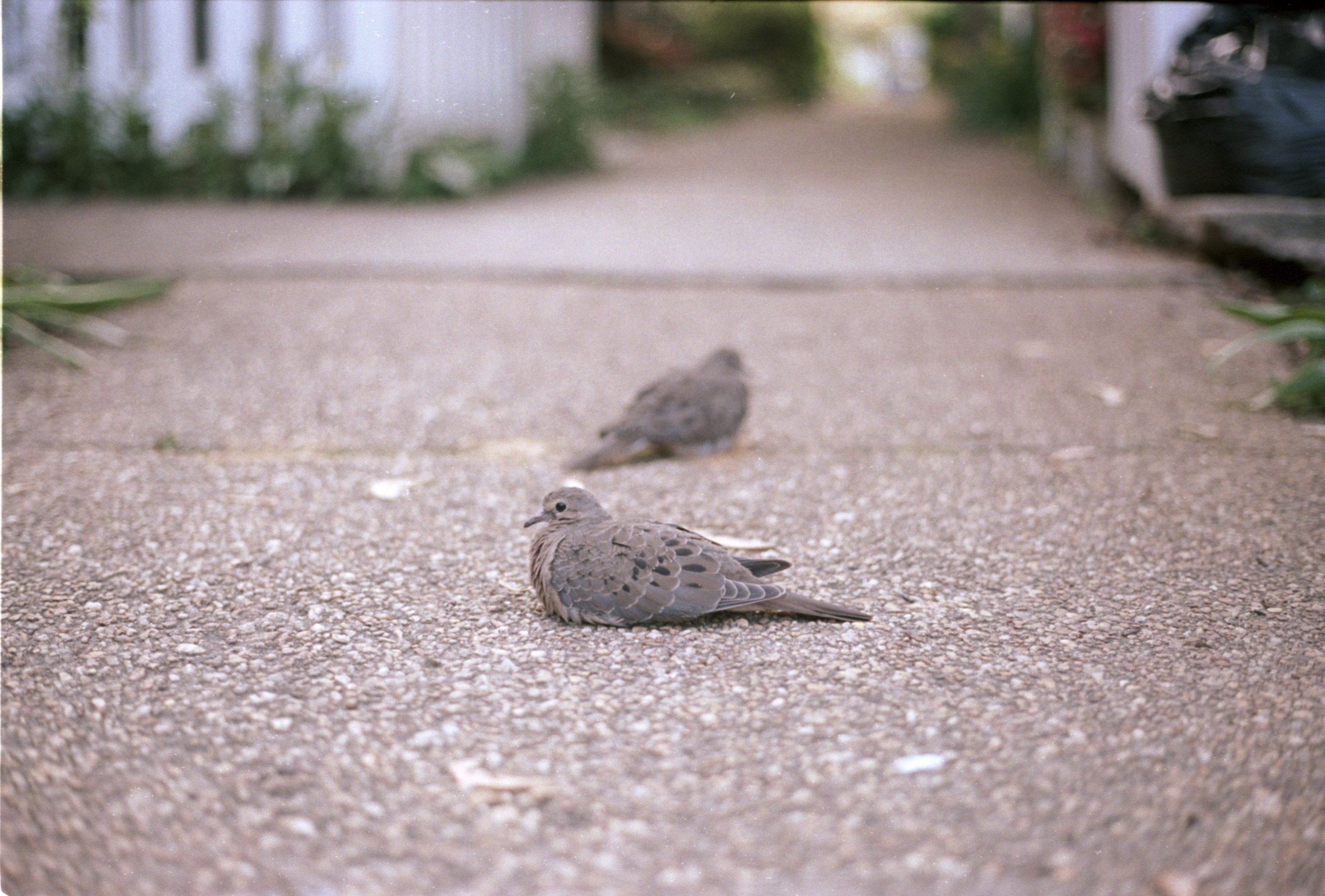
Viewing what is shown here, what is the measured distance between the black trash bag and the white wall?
1.20 ft

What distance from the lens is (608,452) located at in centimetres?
380

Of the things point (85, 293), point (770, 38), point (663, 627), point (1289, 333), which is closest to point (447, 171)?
point (85, 293)

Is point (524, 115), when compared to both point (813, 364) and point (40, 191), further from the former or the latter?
point (813, 364)

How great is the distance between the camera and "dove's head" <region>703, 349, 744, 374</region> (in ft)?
13.5

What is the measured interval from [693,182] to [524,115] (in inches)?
66.2

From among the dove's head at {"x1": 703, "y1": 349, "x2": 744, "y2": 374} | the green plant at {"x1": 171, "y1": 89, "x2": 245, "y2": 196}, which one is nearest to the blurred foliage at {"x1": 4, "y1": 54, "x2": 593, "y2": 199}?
the green plant at {"x1": 171, "y1": 89, "x2": 245, "y2": 196}

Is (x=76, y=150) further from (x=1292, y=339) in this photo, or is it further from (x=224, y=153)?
(x=1292, y=339)

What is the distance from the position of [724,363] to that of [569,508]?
1.44 m

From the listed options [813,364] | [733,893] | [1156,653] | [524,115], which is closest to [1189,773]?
[1156,653]

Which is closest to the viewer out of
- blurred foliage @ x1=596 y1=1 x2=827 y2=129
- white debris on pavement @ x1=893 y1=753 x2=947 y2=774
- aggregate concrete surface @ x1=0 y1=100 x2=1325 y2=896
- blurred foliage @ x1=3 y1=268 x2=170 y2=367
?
aggregate concrete surface @ x1=0 y1=100 x2=1325 y2=896

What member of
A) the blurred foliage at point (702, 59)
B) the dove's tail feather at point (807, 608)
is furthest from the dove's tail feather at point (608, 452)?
the blurred foliage at point (702, 59)

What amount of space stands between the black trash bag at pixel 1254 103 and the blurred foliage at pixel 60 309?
4.95 metres

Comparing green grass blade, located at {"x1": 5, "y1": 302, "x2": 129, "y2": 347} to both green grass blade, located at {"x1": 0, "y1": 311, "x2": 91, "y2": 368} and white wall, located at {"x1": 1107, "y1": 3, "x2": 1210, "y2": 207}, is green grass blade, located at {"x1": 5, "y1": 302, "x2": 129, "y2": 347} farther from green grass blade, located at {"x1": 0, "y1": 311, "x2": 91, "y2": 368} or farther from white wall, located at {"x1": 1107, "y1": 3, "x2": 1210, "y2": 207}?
white wall, located at {"x1": 1107, "y1": 3, "x2": 1210, "y2": 207}

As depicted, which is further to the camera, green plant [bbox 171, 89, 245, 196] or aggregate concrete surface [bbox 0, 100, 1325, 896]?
green plant [bbox 171, 89, 245, 196]
